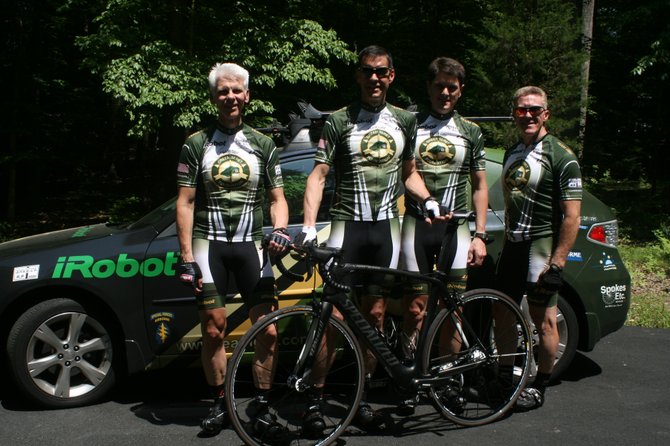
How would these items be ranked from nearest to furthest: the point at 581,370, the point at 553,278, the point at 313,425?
the point at 313,425 < the point at 553,278 < the point at 581,370

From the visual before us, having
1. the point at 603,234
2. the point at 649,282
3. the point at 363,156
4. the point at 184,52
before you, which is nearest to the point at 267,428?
the point at 363,156

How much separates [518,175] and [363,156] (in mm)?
997

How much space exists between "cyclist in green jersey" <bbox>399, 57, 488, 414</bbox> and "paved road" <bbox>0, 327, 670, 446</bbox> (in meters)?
0.41

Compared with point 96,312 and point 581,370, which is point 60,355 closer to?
point 96,312

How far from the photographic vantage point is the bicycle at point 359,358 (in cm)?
363

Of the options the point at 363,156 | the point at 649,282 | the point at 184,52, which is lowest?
the point at 649,282

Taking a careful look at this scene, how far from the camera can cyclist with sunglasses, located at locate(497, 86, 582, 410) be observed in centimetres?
409

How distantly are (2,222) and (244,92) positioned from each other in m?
11.7

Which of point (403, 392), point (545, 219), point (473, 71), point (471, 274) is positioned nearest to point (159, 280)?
point (403, 392)

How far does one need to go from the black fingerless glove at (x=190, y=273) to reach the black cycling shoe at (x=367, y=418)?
1.19m

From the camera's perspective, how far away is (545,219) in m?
4.21

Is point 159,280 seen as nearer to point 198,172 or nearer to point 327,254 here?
point 198,172

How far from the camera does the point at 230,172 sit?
379 centimetres

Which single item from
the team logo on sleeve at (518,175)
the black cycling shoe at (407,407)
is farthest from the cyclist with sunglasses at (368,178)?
the team logo on sleeve at (518,175)
